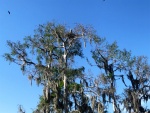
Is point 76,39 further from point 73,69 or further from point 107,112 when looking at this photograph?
point 107,112

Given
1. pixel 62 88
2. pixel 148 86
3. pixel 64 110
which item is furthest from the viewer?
pixel 148 86

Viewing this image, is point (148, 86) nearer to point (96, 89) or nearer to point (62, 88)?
point (96, 89)

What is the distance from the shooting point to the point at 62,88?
29.4 meters

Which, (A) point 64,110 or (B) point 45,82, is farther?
(B) point 45,82

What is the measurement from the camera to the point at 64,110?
27.3 m

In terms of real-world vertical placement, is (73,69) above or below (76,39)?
below

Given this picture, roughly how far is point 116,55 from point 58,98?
7.16 metres

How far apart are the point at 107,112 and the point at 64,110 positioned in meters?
4.32

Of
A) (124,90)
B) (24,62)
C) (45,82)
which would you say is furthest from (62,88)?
(124,90)

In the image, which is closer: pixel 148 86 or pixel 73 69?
pixel 73 69

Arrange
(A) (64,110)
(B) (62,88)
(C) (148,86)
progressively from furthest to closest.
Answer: (C) (148,86), (B) (62,88), (A) (64,110)

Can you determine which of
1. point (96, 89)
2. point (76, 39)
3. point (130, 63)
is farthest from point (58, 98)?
point (130, 63)

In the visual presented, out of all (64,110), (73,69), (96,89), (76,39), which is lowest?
(64,110)

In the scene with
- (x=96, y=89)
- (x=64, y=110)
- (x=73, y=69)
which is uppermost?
(x=73, y=69)
